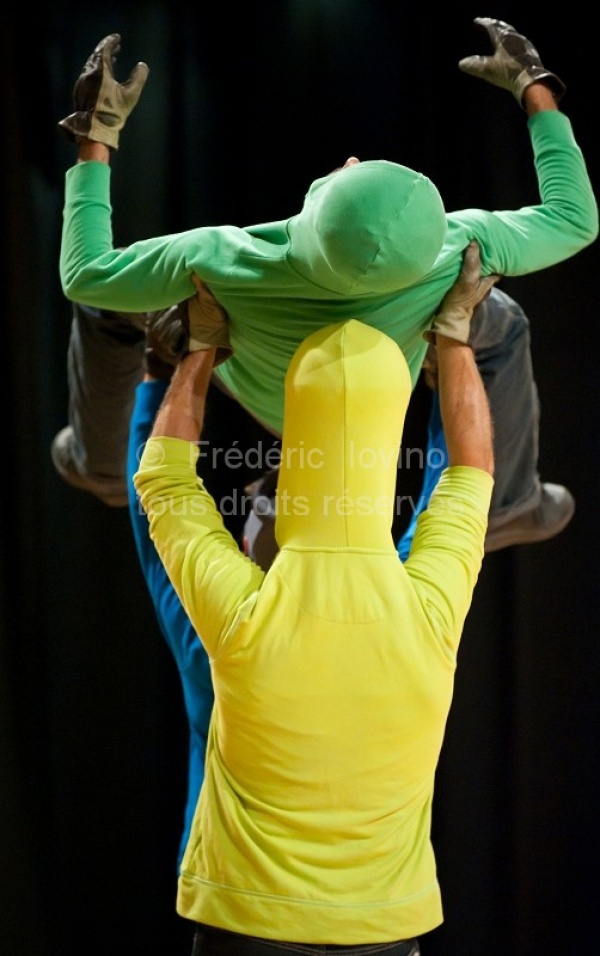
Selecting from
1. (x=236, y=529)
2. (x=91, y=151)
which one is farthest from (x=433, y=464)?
(x=236, y=529)

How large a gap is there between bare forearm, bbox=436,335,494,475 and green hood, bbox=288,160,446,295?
16 cm

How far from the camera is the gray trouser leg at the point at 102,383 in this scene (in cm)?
155

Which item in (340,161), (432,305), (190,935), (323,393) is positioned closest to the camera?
(323,393)

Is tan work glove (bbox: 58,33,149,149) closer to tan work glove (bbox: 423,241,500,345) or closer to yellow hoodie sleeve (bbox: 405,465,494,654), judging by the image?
tan work glove (bbox: 423,241,500,345)

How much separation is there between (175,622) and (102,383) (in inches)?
15.3

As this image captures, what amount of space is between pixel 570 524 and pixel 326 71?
0.87 m

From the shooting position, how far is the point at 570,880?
1.92 metres

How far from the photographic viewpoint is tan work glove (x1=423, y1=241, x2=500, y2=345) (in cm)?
114

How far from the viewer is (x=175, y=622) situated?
144 cm

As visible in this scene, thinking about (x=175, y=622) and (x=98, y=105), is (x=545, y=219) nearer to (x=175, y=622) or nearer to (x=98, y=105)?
(x=98, y=105)

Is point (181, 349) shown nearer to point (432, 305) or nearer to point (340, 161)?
point (432, 305)

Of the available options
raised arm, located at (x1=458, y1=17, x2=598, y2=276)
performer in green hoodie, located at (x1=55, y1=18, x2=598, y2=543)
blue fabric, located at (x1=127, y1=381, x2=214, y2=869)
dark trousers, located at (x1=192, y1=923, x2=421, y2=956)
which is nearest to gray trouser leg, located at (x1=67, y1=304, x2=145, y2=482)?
blue fabric, located at (x1=127, y1=381, x2=214, y2=869)

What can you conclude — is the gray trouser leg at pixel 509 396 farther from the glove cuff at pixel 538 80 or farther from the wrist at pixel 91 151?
the wrist at pixel 91 151

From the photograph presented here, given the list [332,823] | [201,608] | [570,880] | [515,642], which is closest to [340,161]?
[515,642]
